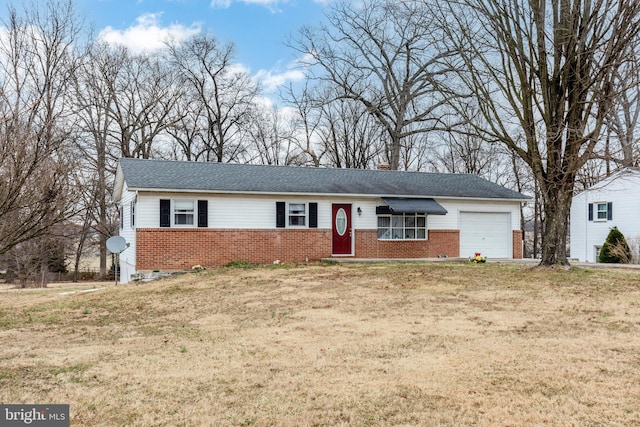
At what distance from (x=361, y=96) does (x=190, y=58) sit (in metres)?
12.6

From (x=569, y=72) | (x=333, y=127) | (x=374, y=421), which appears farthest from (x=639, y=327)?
(x=333, y=127)

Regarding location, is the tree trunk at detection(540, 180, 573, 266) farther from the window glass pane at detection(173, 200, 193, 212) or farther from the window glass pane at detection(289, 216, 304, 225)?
the window glass pane at detection(173, 200, 193, 212)

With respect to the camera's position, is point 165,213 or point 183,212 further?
point 183,212

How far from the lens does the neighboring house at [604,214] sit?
23438 millimetres

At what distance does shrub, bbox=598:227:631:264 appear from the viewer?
21484 mm

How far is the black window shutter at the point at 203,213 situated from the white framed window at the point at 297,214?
303 cm

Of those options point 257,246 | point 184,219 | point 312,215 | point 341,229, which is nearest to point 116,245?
point 184,219

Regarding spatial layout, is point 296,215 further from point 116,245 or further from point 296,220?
point 116,245

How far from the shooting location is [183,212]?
55.3 feet

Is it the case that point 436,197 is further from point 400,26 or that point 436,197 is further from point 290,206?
point 400,26

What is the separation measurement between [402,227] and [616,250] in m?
9.78

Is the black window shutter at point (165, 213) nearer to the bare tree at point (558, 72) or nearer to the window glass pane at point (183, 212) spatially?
the window glass pane at point (183, 212)

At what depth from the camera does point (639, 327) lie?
7387mm

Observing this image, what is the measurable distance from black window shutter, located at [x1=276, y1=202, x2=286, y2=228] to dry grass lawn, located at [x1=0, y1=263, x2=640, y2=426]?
6.47 meters
